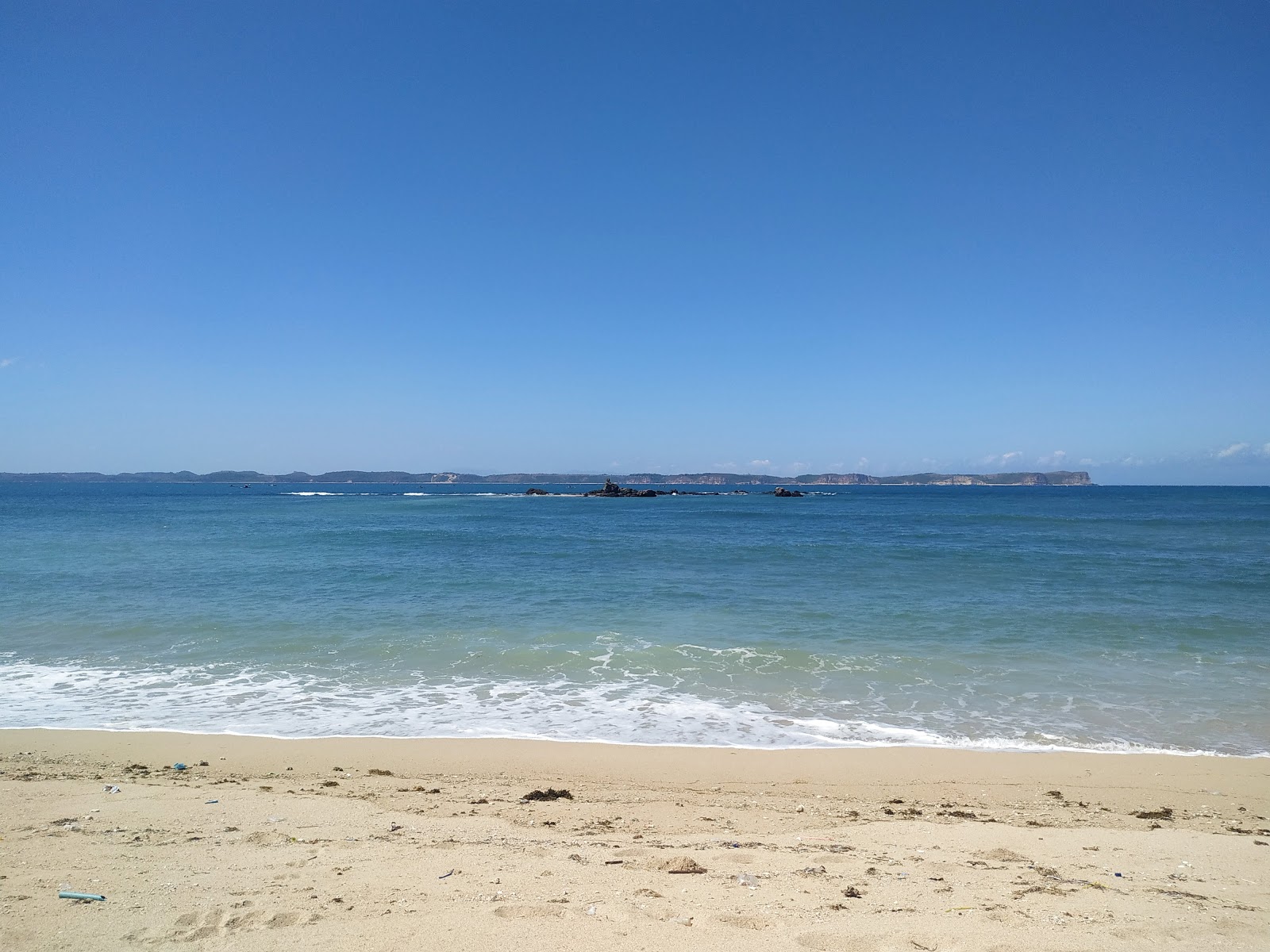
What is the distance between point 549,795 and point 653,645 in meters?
6.89

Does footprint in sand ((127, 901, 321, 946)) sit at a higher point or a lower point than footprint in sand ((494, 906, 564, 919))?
higher

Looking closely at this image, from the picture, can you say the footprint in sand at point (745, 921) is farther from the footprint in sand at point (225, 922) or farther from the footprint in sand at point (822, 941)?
the footprint in sand at point (225, 922)

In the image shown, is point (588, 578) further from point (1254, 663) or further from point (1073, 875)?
point (1073, 875)

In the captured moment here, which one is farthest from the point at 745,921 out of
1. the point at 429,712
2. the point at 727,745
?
the point at 429,712

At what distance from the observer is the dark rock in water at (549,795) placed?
22.5 ft

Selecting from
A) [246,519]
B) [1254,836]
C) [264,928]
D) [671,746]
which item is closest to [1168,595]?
[1254,836]

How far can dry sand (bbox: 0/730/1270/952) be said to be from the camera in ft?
13.4

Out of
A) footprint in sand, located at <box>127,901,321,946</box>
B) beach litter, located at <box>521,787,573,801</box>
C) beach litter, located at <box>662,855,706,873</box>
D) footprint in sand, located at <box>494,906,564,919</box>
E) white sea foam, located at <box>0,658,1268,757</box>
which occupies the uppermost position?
footprint in sand, located at <box>127,901,321,946</box>

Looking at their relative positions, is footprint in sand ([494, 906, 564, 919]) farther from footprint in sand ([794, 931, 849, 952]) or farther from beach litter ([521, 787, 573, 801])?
beach litter ([521, 787, 573, 801])

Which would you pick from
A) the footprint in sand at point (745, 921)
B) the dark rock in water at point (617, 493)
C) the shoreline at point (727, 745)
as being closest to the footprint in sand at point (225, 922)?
the footprint in sand at point (745, 921)

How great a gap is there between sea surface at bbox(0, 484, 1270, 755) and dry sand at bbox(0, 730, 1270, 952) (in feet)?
3.11

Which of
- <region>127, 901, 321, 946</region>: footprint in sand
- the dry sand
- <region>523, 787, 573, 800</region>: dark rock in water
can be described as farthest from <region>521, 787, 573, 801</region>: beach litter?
<region>127, 901, 321, 946</region>: footprint in sand

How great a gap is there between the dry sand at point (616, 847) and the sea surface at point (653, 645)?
0.95m

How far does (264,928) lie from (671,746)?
528cm
